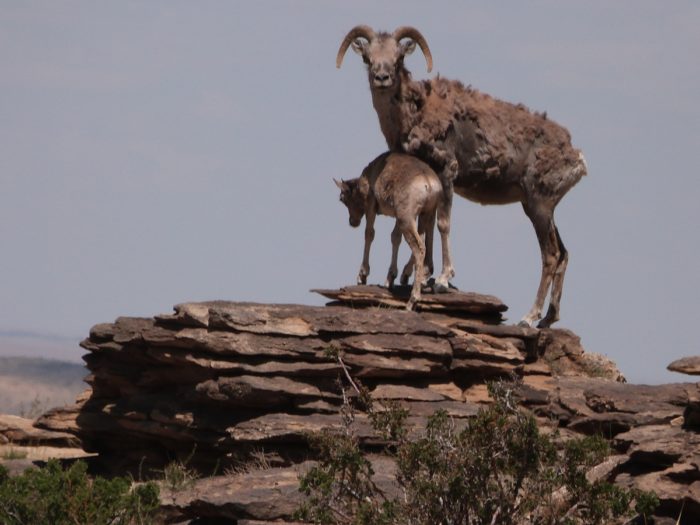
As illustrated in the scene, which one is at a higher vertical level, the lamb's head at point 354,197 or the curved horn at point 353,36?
the curved horn at point 353,36

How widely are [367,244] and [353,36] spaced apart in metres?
3.03

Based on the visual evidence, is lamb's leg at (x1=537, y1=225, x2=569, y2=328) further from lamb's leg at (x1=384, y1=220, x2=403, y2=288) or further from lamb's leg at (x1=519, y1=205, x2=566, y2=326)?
lamb's leg at (x1=384, y1=220, x2=403, y2=288)

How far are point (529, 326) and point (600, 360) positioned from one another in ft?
3.52

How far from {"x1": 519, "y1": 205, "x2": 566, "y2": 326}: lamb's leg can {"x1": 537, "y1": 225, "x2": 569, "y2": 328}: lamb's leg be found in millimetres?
104

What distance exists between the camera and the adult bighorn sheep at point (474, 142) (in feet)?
67.5

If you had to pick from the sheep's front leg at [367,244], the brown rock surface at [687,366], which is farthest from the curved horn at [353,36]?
the brown rock surface at [687,366]

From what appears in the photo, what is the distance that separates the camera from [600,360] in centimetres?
2070

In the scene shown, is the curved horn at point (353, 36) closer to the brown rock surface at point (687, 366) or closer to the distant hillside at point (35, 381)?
the brown rock surface at point (687, 366)

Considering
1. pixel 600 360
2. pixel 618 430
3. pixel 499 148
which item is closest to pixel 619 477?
pixel 618 430

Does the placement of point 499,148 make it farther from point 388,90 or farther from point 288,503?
point 288,503

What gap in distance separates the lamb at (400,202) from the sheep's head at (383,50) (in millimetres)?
1040

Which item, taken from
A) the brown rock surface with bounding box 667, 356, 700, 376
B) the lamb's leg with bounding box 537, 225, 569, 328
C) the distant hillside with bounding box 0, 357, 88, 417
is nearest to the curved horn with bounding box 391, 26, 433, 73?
Result: the lamb's leg with bounding box 537, 225, 569, 328

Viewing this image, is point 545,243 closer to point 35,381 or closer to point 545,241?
point 545,241

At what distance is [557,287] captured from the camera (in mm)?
21500
